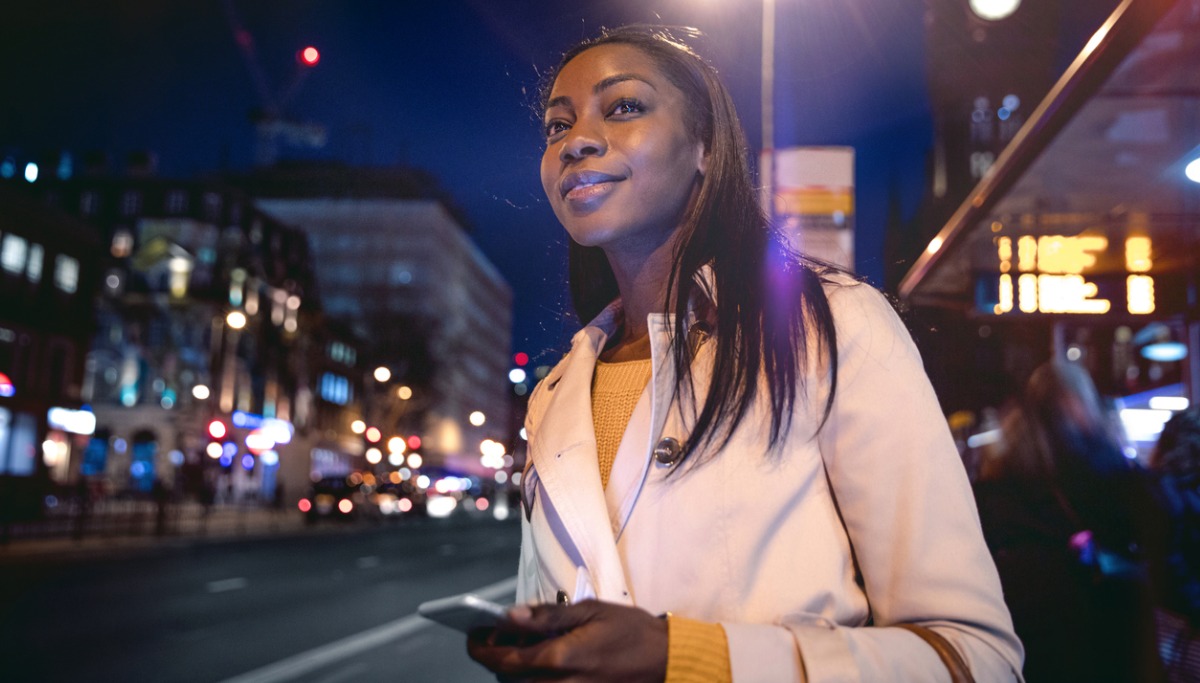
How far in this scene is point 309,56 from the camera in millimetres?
5047

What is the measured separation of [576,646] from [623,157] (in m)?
1.01

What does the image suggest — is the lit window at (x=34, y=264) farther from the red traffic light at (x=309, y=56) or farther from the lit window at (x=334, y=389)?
the lit window at (x=334, y=389)

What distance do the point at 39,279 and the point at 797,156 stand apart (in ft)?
107

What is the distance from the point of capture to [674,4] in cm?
311

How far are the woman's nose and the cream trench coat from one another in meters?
0.45

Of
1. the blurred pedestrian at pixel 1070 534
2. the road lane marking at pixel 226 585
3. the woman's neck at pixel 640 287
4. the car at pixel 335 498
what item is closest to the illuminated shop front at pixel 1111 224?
the blurred pedestrian at pixel 1070 534

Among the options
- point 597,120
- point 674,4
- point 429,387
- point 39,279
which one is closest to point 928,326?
point 597,120

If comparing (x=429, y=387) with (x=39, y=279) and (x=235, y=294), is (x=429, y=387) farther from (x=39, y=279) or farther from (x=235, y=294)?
(x=39, y=279)

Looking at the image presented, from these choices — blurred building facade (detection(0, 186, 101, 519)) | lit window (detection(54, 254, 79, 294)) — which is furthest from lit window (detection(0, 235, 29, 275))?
lit window (detection(54, 254, 79, 294))

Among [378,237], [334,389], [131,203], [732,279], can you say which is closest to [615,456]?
[732,279]

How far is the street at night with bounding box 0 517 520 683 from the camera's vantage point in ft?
27.7

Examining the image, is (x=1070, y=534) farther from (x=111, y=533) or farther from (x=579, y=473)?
(x=111, y=533)

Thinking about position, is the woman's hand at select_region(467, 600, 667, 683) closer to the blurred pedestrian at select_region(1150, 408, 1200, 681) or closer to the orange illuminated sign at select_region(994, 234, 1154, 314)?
the blurred pedestrian at select_region(1150, 408, 1200, 681)

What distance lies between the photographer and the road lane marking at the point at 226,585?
14867 mm
